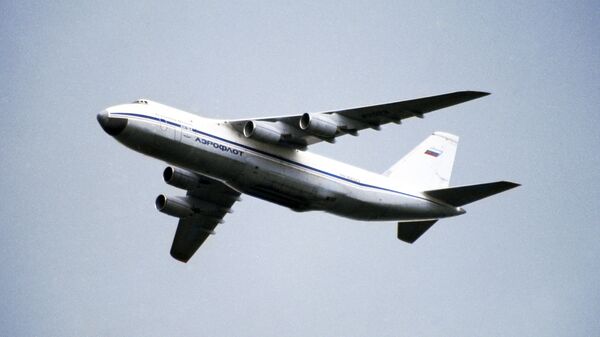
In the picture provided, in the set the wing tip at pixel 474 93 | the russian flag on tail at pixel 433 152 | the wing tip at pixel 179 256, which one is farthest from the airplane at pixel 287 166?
the wing tip at pixel 179 256

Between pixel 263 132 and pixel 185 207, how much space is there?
19.7 ft

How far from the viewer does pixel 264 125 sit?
2948 centimetres

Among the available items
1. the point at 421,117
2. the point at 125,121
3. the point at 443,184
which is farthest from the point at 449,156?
the point at 125,121

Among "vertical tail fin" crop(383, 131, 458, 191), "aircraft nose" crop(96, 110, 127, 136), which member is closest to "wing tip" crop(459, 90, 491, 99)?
"vertical tail fin" crop(383, 131, 458, 191)

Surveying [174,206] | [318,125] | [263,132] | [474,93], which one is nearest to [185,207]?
[174,206]

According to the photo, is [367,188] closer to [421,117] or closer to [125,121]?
[421,117]

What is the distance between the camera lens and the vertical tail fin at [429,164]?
34.4 meters

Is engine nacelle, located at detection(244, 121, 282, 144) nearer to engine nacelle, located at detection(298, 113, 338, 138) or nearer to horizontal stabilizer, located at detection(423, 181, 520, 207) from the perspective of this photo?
engine nacelle, located at detection(298, 113, 338, 138)

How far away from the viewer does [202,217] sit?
35.0 m

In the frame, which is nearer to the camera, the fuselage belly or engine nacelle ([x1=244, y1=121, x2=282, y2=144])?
the fuselage belly

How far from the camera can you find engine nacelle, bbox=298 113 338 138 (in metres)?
28.8

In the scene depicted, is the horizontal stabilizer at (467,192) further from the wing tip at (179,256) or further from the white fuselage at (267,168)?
the wing tip at (179,256)

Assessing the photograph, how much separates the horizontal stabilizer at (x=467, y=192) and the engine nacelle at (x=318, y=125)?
517 centimetres

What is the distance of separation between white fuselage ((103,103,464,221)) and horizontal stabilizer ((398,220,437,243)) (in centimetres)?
141
